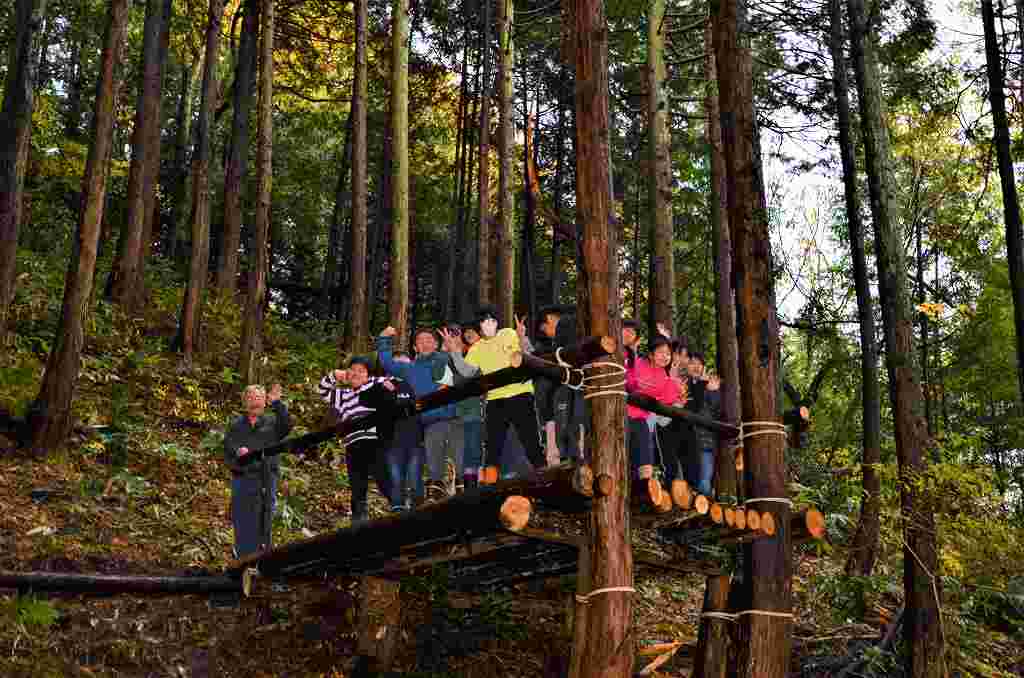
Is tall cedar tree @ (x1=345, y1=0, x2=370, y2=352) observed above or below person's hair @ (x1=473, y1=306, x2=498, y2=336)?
above

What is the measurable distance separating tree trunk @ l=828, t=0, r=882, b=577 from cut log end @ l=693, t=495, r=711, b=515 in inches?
289

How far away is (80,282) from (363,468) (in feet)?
20.0

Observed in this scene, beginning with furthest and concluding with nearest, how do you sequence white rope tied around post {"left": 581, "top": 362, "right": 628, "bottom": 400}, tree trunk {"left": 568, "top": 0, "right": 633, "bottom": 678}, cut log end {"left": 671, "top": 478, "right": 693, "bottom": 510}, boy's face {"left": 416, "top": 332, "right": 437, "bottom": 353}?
boy's face {"left": 416, "top": 332, "right": 437, "bottom": 353}
cut log end {"left": 671, "top": 478, "right": 693, "bottom": 510}
white rope tied around post {"left": 581, "top": 362, "right": 628, "bottom": 400}
tree trunk {"left": 568, "top": 0, "right": 633, "bottom": 678}

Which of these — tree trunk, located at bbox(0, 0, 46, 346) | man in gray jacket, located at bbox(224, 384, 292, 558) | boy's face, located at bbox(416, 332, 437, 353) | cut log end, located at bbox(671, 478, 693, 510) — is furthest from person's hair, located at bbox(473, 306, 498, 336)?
tree trunk, located at bbox(0, 0, 46, 346)

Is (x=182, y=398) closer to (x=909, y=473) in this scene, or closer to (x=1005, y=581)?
(x=909, y=473)

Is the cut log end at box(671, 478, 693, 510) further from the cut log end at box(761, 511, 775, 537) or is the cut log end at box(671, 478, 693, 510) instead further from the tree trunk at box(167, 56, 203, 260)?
the tree trunk at box(167, 56, 203, 260)

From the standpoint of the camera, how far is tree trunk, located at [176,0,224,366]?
1822 cm

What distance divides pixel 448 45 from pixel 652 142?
13362mm

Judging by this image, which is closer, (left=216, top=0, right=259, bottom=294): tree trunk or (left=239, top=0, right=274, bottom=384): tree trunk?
(left=239, top=0, right=274, bottom=384): tree trunk

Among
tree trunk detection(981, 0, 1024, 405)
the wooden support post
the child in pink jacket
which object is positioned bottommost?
the wooden support post

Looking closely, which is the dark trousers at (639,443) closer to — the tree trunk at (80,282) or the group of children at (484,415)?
the group of children at (484,415)

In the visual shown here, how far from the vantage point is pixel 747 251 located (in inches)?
328

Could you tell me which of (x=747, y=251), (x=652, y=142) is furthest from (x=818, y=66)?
(x=747, y=251)

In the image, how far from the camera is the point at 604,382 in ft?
23.3
